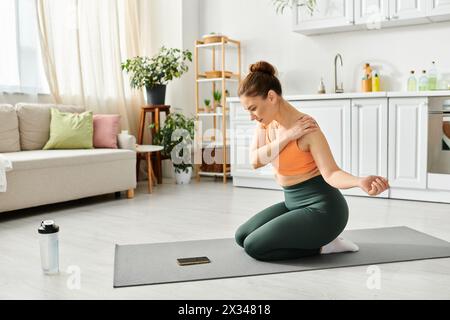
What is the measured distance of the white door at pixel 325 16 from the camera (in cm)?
445

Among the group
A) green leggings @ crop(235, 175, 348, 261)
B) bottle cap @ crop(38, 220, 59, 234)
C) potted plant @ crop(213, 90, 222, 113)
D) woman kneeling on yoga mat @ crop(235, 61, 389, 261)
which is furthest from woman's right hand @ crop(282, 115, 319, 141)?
potted plant @ crop(213, 90, 222, 113)

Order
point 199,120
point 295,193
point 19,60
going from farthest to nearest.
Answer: point 199,120 < point 19,60 < point 295,193

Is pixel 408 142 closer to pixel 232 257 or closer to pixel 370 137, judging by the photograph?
pixel 370 137

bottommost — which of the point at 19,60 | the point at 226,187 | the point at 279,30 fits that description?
the point at 226,187

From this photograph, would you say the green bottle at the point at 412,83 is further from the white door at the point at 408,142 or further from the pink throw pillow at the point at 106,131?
the pink throw pillow at the point at 106,131

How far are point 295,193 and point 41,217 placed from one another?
1990mm

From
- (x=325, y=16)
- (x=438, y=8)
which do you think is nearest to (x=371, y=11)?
(x=325, y=16)

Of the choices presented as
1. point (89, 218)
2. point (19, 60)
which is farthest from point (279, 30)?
point (89, 218)

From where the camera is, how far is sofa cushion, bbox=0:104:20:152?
395 cm

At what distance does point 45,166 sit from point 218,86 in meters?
2.59

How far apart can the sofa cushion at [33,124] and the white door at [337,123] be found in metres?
2.30

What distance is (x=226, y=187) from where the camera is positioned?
4945 millimetres

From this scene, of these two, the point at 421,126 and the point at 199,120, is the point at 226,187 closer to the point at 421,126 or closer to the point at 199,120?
the point at 199,120

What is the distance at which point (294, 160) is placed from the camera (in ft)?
7.68
